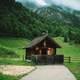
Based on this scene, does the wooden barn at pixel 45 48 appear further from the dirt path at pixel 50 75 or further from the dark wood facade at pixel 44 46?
the dirt path at pixel 50 75

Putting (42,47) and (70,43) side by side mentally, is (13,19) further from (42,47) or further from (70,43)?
(42,47)

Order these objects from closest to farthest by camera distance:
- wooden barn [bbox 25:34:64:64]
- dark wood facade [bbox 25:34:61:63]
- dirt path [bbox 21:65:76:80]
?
dirt path [bbox 21:65:76:80] → wooden barn [bbox 25:34:64:64] → dark wood facade [bbox 25:34:61:63]

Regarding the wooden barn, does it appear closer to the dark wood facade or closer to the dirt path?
the dark wood facade

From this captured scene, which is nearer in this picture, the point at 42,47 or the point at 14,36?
the point at 42,47

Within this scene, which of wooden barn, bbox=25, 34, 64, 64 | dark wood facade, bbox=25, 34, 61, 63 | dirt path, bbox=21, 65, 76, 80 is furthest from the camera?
dark wood facade, bbox=25, 34, 61, 63

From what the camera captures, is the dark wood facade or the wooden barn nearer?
the wooden barn

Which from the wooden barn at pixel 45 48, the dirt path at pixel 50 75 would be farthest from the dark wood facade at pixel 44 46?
the dirt path at pixel 50 75

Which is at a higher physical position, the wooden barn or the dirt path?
→ the wooden barn

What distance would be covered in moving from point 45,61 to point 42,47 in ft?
23.2

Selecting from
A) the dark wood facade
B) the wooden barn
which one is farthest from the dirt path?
the dark wood facade

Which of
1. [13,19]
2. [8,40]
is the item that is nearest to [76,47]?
[8,40]

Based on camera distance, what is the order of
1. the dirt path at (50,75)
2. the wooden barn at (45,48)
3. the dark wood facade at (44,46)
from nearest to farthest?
the dirt path at (50,75), the wooden barn at (45,48), the dark wood facade at (44,46)

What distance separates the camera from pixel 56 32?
17412 centimetres

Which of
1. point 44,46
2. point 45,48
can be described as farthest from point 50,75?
point 45,48
